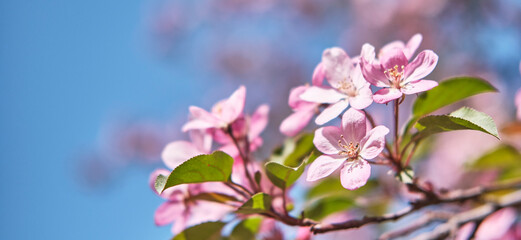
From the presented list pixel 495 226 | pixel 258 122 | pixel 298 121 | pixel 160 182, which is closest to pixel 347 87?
pixel 298 121

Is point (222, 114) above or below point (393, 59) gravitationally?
above

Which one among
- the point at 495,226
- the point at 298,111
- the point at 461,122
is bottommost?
the point at 495,226

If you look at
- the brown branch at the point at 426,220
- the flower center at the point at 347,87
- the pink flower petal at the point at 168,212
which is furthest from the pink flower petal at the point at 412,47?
the pink flower petal at the point at 168,212

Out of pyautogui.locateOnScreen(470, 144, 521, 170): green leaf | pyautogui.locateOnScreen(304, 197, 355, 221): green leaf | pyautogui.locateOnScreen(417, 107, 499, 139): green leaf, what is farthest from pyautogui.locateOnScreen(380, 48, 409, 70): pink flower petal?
pyautogui.locateOnScreen(470, 144, 521, 170): green leaf

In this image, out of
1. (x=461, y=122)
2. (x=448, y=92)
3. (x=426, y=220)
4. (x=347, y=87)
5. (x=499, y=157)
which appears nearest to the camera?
(x=461, y=122)

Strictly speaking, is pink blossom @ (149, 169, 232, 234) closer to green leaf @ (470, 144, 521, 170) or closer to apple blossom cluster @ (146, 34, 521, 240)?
apple blossom cluster @ (146, 34, 521, 240)

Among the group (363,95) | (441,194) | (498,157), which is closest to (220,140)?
(363,95)

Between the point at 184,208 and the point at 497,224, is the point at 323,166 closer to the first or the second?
the point at 184,208
